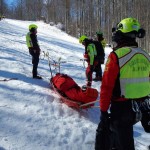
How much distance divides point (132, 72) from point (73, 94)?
10.4ft

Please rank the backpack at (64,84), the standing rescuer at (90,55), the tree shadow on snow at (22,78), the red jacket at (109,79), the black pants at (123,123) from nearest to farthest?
the red jacket at (109,79)
the black pants at (123,123)
the backpack at (64,84)
the tree shadow on snow at (22,78)
the standing rescuer at (90,55)

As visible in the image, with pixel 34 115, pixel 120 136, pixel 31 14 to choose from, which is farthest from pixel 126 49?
pixel 31 14

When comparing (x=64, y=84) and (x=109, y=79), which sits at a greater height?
(x=109, y=79)

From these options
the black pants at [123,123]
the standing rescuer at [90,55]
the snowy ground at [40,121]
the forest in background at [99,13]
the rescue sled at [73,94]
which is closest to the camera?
the black pants at [123,123]

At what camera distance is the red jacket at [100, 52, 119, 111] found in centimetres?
395

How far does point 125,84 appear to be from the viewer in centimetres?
404

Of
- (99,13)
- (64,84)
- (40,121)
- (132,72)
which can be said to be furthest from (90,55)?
(99,13)

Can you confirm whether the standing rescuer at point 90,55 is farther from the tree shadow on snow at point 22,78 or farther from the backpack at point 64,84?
the backpack at point 64,84

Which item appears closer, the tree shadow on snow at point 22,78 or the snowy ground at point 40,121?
the snowy ground at point 40,121

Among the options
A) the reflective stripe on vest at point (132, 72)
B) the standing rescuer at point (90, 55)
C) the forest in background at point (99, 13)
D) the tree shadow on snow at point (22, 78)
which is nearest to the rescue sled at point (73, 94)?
the tree shadow on snow at point (22, 78)

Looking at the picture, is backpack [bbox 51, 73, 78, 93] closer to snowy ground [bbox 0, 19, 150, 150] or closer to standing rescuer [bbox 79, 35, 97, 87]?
snowy ground [bbox 0, 19, 150, 150]

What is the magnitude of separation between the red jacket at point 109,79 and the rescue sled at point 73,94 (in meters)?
2.54

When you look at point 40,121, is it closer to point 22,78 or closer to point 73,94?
point 73,94

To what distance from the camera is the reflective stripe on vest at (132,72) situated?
400cm
